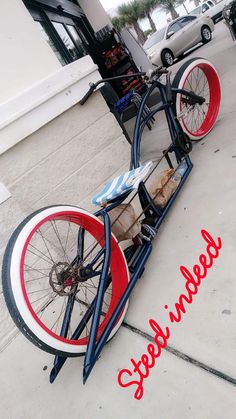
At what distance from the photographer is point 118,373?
1.28 meters

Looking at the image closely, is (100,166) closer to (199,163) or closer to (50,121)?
(50,121)

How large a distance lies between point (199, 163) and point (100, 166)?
2.75ft

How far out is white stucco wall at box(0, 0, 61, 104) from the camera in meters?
2.00

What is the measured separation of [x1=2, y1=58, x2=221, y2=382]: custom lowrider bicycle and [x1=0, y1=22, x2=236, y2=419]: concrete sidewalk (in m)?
0.10

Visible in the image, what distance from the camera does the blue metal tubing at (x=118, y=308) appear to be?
1.19 m

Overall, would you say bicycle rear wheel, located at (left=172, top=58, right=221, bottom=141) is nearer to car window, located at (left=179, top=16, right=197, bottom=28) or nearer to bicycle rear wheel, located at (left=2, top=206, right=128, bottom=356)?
bicycle rear wheel, located at (left=2, top=206, right=128, bottom=356)

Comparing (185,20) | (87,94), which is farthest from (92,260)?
(185,20)

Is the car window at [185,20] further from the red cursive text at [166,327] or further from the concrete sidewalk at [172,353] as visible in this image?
the red cursive text at [166,327]

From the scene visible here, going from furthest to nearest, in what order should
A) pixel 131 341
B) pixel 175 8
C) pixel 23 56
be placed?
pixel 175 8
pixel 23 56
pixel 131 341

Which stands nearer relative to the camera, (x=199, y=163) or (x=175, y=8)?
(x=199, y=163)

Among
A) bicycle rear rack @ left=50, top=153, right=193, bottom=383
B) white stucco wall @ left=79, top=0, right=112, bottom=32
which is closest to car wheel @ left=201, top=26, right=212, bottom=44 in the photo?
white stucco wall @ left=79, top=0, right=112, bottom=32

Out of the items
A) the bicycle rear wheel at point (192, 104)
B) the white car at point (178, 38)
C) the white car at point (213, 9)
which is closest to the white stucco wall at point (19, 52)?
the bicycle rear wheel at point (192, 104)

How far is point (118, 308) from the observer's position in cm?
137

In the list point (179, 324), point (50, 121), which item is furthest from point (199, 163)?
point (179, 324)
